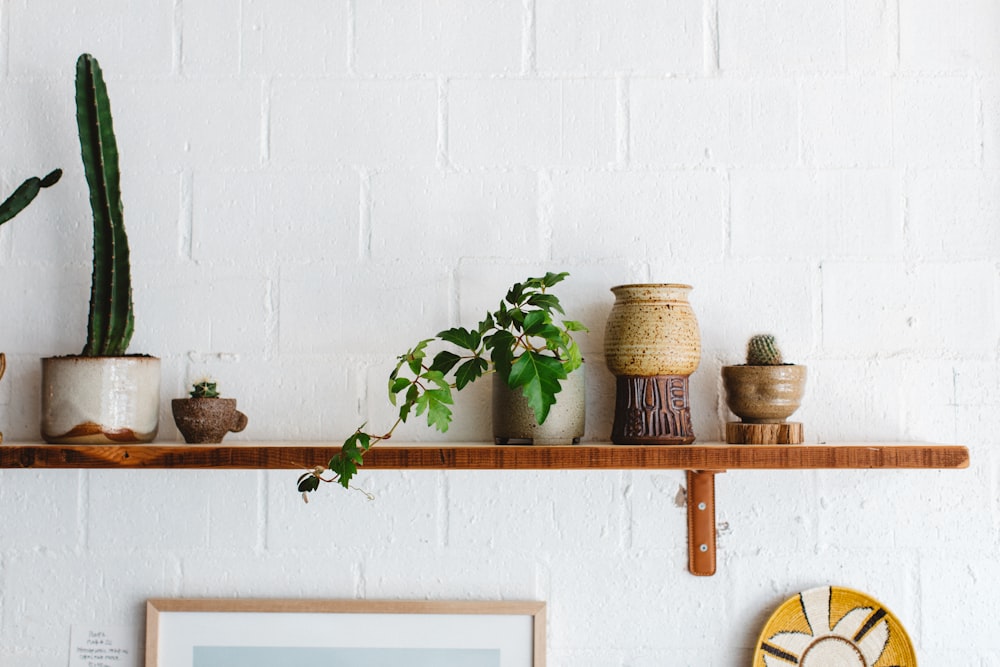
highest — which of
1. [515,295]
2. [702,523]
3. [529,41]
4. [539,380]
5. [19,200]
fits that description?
[529,41]

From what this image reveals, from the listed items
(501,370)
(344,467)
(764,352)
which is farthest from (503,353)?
(764,352)

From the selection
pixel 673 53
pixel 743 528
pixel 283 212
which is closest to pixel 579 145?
pixel 673 53

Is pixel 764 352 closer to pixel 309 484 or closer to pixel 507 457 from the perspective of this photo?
pixel 507 457

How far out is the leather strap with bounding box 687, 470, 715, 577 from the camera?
122 centimetres

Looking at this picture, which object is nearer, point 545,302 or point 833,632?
point 545,302

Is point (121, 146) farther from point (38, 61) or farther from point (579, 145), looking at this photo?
point (579, 145)

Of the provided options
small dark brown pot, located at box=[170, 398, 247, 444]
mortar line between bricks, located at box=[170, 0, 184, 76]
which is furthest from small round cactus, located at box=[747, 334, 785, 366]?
mortar line between bricks, located at box=[170, 0, 184, 76]

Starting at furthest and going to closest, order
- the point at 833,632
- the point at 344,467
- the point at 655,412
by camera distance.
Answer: the point at 833,632 < the point at 655,412 < the point at 344,467

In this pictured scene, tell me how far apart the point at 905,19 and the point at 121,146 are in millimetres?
1191

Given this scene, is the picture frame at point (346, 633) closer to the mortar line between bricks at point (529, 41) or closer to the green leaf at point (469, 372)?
the green leaf at point (469, 372)

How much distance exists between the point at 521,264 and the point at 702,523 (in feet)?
1.51

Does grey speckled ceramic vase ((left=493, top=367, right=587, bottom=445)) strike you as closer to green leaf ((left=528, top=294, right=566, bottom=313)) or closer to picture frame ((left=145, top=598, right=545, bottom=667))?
green leaf ((left=528, top=294, right=566, bottom=313))

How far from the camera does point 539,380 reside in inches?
40.3

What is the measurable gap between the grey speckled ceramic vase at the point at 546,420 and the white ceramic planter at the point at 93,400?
48cm
